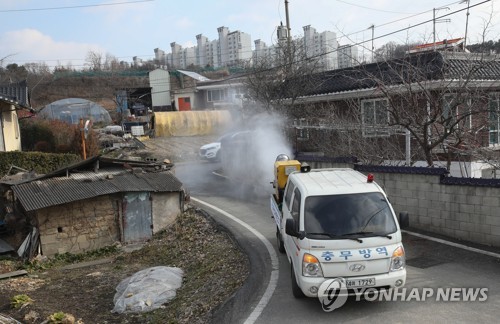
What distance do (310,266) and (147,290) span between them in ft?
13.8

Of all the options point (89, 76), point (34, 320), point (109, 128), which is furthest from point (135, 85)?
point (34, 320)

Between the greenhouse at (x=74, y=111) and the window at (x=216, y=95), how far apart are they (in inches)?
588

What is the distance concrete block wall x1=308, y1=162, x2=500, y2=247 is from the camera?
889cm

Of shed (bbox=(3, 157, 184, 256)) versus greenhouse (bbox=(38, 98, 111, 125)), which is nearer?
shed (bbox=(3, 157, 184, 256))

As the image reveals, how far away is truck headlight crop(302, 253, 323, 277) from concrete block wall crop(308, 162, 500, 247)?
4681 mm

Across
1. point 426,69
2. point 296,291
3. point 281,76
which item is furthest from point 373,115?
point 281,76

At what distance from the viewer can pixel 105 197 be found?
1399 centimetres

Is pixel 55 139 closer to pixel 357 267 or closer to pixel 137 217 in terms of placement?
pixel 137 217

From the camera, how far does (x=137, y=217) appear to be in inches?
570

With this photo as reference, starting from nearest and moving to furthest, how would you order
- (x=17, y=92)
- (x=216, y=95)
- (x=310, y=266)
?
(x=310, y=266) → (x=17, y=92) → (x=216, y=95)

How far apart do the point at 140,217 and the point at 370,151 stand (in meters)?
7.89

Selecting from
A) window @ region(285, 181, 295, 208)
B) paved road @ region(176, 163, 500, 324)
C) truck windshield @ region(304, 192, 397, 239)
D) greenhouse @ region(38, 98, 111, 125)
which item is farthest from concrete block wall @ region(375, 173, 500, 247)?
greenhouse @ region(38, 98, 111, 125)

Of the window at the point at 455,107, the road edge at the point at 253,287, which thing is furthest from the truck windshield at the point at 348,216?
the window at the point at 455,107

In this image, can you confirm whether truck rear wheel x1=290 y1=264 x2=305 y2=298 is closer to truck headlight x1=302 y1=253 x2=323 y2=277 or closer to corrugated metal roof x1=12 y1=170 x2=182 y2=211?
truck headlight x1=302 y1=253 x2=323 y2=277
